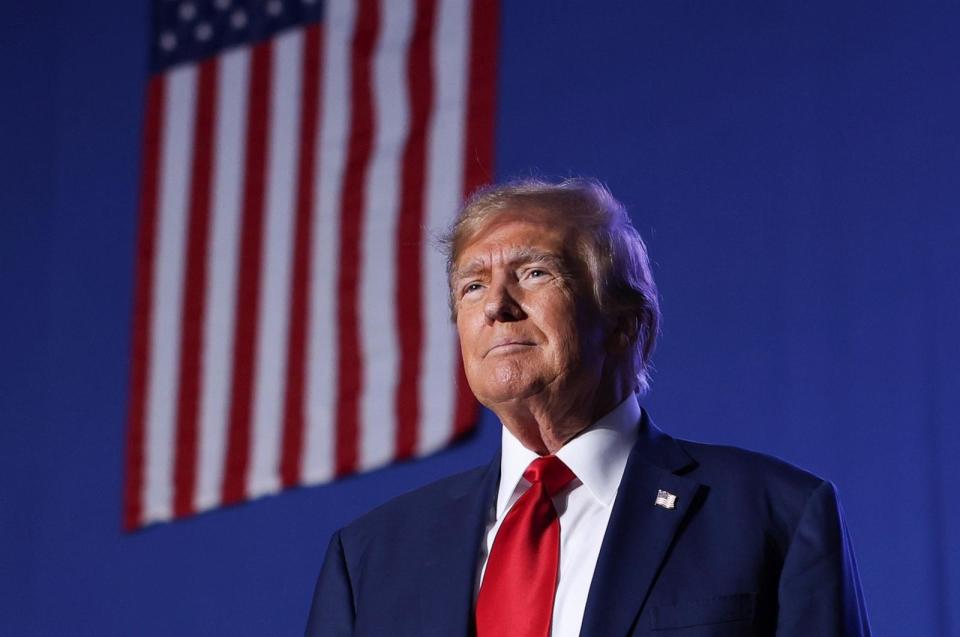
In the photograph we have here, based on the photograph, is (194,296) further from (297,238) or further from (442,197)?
(442,197)

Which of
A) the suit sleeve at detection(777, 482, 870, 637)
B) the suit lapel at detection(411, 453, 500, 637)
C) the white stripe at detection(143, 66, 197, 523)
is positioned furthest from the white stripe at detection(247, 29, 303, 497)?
the suit sleeve at detection(777, 482, 870, 637)

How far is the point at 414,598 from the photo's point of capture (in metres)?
1.80

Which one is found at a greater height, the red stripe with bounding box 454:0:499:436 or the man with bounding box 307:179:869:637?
the red stripe with bounding box 454:0:499:436

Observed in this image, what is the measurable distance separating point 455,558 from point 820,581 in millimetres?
434


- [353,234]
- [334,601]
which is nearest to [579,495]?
[334,601]

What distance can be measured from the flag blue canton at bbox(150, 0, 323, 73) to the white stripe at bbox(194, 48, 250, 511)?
6 cm

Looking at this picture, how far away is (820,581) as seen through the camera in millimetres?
1618

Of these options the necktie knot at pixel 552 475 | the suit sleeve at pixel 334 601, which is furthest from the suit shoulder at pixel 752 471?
the suit sleeve at pixel 334 601

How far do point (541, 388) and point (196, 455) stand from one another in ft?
6.96

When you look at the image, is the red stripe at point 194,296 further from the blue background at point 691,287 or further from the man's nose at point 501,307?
the man's nose at point 501,307

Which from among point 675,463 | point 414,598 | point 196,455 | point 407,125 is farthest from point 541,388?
point 196,455

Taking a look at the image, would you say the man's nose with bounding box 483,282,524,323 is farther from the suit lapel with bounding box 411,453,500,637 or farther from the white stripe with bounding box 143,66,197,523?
the white stripe with bounding box 143,66,197,523

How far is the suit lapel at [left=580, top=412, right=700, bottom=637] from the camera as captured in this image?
1.63 meters

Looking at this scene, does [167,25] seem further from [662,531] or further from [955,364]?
[662,531]
